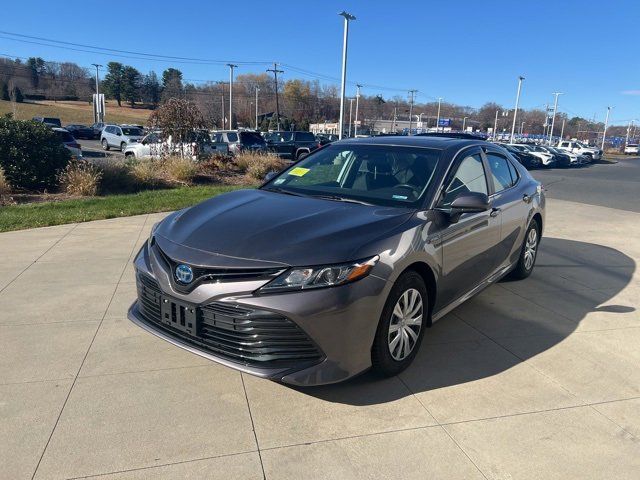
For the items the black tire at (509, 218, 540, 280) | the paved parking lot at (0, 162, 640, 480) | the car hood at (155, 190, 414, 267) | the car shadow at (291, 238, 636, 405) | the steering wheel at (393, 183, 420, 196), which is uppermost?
the steering wheel at (393, 183, 420, 196)

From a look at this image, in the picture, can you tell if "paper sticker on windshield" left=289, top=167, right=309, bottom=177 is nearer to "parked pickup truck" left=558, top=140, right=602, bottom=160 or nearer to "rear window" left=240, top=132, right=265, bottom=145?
"rear window" left=240, top=132, right=265, bottom=145

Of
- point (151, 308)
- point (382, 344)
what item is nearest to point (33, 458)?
point (151, 308)

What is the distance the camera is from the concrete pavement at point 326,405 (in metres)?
2.55

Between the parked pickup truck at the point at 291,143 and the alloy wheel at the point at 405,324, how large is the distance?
2391 cm

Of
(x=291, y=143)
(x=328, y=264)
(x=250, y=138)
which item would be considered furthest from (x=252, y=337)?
(x=291, y=143)

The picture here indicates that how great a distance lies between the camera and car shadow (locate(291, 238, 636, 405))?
334cm

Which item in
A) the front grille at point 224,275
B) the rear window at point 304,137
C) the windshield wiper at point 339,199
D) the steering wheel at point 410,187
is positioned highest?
the rear window at point 304,137

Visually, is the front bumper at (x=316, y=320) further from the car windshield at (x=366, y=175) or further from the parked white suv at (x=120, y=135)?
the parked white suv at (x=120, y=135)

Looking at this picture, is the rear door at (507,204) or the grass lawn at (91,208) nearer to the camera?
the rear door at (507,204)

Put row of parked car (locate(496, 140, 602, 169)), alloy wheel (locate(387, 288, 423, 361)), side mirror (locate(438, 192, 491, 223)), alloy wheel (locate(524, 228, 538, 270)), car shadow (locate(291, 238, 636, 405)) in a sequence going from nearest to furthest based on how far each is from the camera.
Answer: alloy wheel (locate(387, 288, 423, 361)) → car shadow (locate(291, 238, 636, 405)) → side mirror (locate(438, 192, 491, 223)) → alloy wheel (locate(524, 228, 538, 270)) → row of parked car (locate(496, 140, 602, 169))

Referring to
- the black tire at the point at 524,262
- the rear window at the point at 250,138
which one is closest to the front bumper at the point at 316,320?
the black tire at the point at 524,262

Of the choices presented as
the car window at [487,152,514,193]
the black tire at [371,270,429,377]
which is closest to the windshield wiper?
the black tire at [371,270,429,377]

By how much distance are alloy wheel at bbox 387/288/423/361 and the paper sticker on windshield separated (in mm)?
1720

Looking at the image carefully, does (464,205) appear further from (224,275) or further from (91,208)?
(91,208)
